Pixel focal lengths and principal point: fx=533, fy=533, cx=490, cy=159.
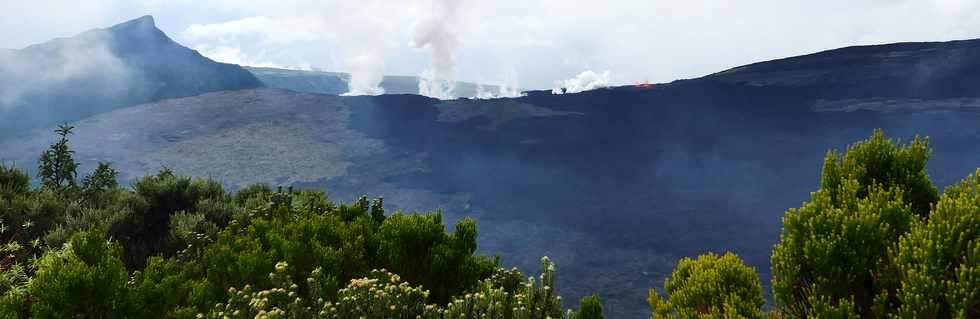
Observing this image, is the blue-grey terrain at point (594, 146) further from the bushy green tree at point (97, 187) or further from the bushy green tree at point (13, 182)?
the bushy green tree at point (13, 182)

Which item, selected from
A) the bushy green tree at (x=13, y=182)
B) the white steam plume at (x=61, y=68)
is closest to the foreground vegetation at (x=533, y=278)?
the bushy green tree at (x=13, y=182)

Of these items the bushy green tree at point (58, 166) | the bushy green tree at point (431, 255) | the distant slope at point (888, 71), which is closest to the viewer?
the bushy green tree at point (431, 255)

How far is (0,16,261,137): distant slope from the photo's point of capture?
222 ft

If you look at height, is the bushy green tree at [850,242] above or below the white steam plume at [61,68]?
below

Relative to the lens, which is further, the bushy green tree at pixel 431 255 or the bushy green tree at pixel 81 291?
the bushy green tree at pixel 431 255

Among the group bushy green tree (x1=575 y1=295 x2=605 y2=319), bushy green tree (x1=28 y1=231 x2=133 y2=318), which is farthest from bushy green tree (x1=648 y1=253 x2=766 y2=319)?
bushy green tree (x1=28 y1=231 x2=133 y2=318)

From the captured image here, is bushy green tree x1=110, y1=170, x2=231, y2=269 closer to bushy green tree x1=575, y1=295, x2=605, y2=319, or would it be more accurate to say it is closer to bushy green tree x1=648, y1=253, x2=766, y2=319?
bushy green tree x1=575, y1=295, x2=605, y2=319

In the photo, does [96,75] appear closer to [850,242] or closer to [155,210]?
[155,210]

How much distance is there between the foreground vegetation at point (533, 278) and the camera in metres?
4.13

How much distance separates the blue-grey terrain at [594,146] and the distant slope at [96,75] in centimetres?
138

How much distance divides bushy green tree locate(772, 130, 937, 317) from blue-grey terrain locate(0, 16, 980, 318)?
22.8 metres

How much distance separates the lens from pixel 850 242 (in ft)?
14.9

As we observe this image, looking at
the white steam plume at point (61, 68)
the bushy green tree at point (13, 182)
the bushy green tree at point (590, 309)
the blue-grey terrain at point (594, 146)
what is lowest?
the bushy green tree at point (590, 309)

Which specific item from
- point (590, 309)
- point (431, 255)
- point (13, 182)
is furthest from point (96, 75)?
point (590, 309)
